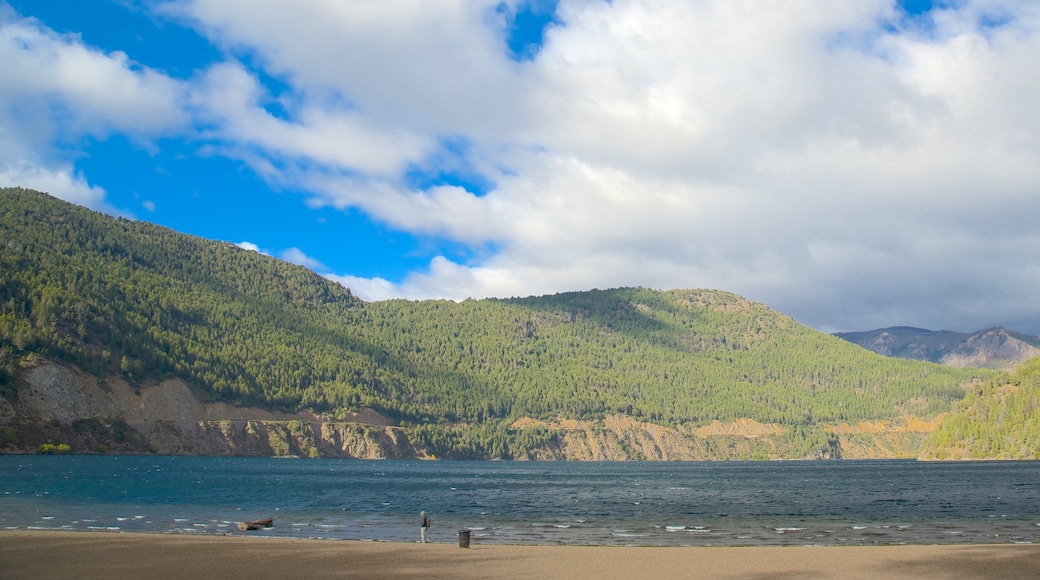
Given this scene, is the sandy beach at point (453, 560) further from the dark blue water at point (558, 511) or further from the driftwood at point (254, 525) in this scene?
the driftwood at point (254, 525)

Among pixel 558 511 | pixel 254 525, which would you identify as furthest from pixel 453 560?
pixel 558 511

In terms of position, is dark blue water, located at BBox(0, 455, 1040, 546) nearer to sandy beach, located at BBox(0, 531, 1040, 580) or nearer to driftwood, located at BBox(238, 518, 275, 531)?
driftwood, located at BBox(238, 518, 275, 531)

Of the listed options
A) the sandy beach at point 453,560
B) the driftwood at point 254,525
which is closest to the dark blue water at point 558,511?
the driftwood at point 254,525

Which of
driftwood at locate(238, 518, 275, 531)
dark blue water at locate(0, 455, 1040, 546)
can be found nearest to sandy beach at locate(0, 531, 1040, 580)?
dark blue water at locate(0, 455, 1040, 546)

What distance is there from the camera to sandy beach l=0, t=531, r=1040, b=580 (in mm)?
35312

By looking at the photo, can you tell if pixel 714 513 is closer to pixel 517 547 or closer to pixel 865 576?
pixel 517 547

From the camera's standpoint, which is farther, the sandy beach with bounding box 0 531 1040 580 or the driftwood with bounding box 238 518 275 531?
A: the driftwood with bounding box 238 518 275 531

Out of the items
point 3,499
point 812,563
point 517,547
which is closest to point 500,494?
point 3,499

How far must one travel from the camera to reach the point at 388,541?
51281mm

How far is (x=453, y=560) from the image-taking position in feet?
133

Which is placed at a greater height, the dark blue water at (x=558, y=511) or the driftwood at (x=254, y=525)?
the driftwood at (x=254, y=525)

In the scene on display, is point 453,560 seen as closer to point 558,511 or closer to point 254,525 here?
point 254,525

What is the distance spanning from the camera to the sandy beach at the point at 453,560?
35.3 metres

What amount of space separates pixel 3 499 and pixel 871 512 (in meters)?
79.9
